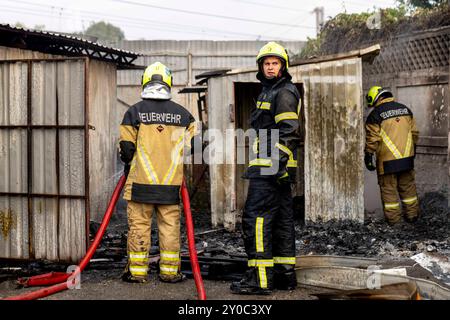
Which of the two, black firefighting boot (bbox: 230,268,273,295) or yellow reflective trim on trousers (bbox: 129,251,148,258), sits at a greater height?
yellow reflective trim on trousers (bbox: 129,251,148,258)

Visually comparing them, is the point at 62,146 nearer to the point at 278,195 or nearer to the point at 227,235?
the point at 278,195

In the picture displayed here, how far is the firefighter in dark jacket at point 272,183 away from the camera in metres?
5.46

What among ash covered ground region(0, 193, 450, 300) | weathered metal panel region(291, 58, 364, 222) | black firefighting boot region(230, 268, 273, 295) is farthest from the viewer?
weathered metal panel region(291, 58, 364, 222)

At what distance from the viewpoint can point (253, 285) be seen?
18.0 feet

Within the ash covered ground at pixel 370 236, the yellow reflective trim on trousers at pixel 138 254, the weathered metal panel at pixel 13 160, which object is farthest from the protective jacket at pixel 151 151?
the ash covered ground at pixel 370 236

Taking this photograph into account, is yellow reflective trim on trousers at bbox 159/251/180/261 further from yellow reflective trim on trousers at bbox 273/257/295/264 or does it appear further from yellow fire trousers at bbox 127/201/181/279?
yellow reflective trim on trousers at bbox 273/257/295/264

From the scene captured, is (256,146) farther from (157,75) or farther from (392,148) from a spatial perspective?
(392,148)

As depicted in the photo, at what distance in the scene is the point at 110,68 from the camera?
11977 millimetres

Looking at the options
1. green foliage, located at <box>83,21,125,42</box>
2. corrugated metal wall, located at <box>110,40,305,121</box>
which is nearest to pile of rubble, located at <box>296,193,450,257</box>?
corrugated metal wall, located at <box>110,40,305,121</box>

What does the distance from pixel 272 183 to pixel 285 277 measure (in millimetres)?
927

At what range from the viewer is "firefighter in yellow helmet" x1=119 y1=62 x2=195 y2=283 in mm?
5891

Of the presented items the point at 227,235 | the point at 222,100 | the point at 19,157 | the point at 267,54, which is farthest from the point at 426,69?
the point at 19,157

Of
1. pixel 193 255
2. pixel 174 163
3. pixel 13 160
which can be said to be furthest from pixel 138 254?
pixel 13 160

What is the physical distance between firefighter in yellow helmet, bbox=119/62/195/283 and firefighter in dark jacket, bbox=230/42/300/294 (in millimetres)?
816
